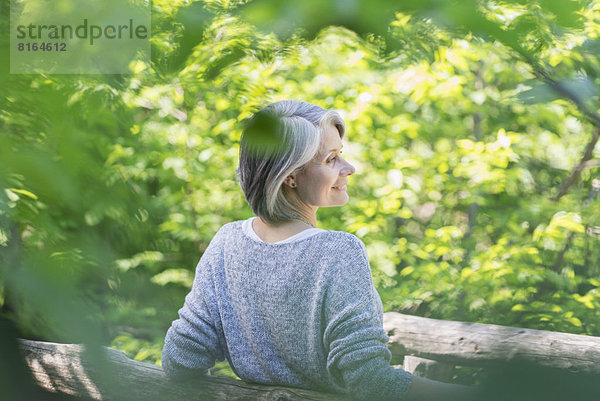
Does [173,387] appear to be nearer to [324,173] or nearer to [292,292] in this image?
[292,292]

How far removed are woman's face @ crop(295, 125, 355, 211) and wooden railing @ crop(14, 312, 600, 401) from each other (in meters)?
0.40

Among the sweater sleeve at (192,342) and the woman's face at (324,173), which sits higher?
the woman's face at (324,173)

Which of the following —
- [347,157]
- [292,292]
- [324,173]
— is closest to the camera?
[292,292]

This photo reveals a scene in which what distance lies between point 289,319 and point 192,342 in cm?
22

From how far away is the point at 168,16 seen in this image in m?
0.38

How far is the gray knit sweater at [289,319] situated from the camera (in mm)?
1038

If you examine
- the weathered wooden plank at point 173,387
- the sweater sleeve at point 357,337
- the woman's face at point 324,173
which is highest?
the woman's face at point 324,173

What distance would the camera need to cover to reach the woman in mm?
1052

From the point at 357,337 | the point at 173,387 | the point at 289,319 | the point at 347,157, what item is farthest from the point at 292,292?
the point at 347,157

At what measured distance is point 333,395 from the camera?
1.07m

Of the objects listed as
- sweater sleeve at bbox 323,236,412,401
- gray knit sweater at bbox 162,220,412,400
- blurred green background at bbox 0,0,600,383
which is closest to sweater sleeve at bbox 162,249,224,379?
gray knit sweater at bbox 162,220,412,400

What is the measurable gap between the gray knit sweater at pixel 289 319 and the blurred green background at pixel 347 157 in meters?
0.17

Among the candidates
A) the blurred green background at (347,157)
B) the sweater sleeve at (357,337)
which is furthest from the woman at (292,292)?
the blurred green background at (347,157)

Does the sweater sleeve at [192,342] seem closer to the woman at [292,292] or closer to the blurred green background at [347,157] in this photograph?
the woman at [292,292]
